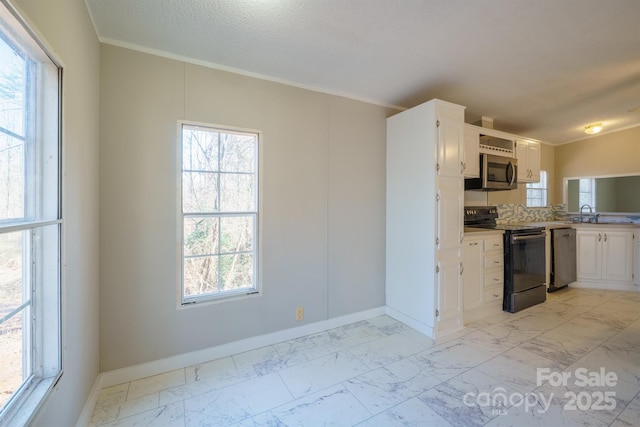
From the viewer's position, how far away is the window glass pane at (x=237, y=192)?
7.54 ft

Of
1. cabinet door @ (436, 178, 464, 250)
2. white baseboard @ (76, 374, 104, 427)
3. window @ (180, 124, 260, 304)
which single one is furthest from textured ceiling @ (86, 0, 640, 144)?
white baseboard @ (76, 374, 104, 427)

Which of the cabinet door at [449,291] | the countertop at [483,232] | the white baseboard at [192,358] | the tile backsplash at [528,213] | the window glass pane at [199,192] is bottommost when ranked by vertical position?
the white baseboard at [192,358]

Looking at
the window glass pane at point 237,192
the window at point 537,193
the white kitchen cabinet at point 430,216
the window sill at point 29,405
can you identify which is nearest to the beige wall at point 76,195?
the window sill at point 29,405

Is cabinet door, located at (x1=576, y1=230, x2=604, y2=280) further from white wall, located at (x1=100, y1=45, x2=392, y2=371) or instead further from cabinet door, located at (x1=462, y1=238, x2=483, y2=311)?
white wall, located at (x1=100, y1=45, x2=392, y2=371)

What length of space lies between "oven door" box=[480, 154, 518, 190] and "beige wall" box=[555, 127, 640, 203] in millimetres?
2432

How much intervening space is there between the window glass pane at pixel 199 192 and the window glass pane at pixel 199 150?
7 centimetres

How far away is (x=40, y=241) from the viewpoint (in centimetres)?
117

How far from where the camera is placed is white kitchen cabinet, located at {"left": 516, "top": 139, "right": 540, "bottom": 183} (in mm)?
3762

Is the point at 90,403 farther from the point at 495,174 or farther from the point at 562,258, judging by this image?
the point at 562,258

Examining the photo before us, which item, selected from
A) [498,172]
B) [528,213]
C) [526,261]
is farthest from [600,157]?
[526,261]

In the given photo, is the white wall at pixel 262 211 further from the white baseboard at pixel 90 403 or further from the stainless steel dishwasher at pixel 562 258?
the stainless steel dishwasher at pixel 562 258

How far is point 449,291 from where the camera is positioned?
2660mm

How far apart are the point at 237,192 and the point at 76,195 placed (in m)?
1.09

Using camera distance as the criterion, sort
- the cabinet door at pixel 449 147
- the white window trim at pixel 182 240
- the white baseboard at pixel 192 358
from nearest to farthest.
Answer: the white baseboard at pixel 192 358 < the white window trim at pixel 182 240 < the cabinet door at pixel 449 147
